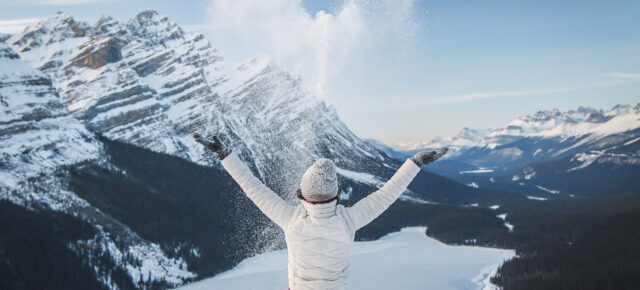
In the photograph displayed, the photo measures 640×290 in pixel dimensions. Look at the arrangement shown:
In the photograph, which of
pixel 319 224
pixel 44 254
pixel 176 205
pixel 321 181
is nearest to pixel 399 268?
pixel 176 205

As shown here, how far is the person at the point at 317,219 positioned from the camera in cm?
462

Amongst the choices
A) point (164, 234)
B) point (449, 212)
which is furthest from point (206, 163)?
point (449, 212)

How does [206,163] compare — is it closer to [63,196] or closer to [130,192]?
[130,192]

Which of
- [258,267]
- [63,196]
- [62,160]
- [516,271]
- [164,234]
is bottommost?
[516,271]

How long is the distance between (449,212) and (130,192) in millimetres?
118757

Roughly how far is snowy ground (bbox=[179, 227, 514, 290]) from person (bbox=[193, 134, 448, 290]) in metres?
82.3

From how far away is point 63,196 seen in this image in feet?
342

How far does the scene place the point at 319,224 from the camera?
462cm

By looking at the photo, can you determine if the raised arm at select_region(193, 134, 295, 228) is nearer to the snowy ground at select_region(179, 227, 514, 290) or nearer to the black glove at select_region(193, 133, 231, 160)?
the black glove at select_region(193, 133, 231, 160)

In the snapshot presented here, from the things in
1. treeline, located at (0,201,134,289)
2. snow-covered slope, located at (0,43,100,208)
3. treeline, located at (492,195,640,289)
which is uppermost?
snow-covered slope, located at (0,43,100,208)

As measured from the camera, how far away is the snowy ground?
8950 cm

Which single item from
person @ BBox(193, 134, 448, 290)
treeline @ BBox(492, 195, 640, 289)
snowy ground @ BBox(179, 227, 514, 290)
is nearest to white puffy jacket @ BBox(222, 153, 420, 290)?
person @ BBox(193, 134, 448, 290)

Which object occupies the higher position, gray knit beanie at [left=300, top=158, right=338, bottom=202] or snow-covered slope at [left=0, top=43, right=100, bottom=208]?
snow-covered slope at [left=0, top=43, right=100, bottom=208]

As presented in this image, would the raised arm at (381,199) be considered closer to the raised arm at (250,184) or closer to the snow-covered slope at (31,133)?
the raised arm at (250,184)
